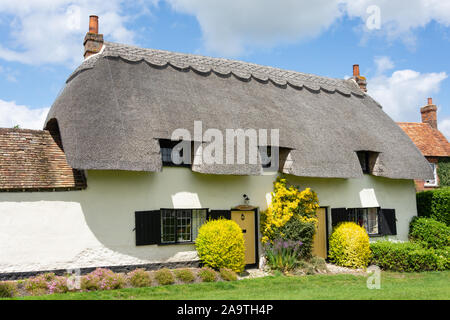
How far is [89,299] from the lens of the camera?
930cm

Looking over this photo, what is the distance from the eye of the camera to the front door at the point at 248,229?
45.2ft

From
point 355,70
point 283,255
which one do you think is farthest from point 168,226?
point 355,70

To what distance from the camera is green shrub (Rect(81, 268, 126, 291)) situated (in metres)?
10.2

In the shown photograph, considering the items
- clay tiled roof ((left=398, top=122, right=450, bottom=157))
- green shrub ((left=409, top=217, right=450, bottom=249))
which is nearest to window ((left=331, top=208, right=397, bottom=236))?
green shrub ((left=409, top=217, right=450, bottom=249))

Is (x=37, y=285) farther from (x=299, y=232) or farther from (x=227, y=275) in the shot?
(x=299, y=232)

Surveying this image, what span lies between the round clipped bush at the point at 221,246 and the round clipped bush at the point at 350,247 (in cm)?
422

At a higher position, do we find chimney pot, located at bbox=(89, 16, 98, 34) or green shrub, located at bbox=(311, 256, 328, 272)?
chimney pot, located at bbox=(89, 16, 98, 34)

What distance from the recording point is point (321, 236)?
15242mm

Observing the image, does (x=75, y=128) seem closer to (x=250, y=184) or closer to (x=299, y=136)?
(x=250, y=184)


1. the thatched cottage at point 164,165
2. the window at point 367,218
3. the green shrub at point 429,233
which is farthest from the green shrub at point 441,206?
the window at point 367,218

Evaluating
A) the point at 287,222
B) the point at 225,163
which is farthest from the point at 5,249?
the point at 287,222

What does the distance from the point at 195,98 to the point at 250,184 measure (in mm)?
3456

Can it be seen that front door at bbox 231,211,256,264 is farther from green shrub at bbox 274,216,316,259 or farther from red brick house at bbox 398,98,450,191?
red brick house at bbox 398,98,450,191

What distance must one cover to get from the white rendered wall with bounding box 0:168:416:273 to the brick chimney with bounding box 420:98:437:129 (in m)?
18.4
